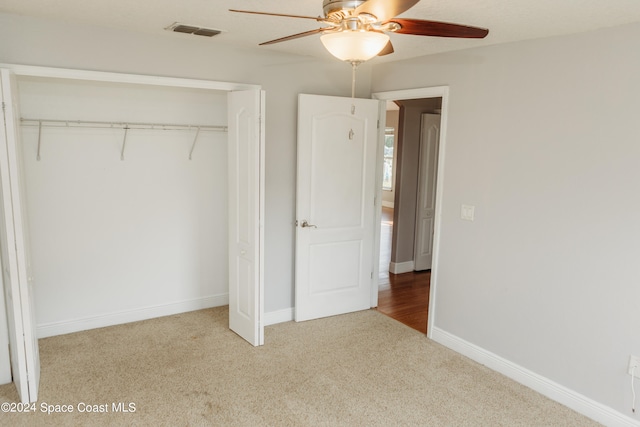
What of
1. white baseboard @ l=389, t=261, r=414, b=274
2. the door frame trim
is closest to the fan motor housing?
the door frame trim

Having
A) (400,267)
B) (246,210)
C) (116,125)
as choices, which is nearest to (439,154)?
(246,210)

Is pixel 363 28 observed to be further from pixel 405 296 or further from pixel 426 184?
pixel 426 184

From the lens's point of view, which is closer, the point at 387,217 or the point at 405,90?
the point at 405,90

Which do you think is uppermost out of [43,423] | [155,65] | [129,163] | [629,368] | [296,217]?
[155,65]

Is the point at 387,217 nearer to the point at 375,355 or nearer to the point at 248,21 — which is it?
the point at 375,355

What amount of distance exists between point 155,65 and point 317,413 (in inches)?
105

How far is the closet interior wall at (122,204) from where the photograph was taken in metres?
3.64

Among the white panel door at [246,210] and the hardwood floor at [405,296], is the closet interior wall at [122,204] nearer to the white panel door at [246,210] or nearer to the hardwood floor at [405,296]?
the white panel door at [246,210]

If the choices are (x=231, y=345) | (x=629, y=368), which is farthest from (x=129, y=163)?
(x=629, y=368)

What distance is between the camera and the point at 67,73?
3092 mm

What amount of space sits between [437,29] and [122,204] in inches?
122

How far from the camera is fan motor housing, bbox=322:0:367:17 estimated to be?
1751 millimetres

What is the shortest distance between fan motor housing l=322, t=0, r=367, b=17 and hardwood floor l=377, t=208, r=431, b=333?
3.06 m

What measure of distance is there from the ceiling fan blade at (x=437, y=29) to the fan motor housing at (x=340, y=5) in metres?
0.20
